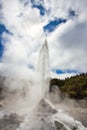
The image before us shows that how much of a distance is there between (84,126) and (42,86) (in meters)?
10.3

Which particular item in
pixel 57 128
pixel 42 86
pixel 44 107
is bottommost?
pixel 57 128

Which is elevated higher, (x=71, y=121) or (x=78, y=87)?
(x=78, y=87)

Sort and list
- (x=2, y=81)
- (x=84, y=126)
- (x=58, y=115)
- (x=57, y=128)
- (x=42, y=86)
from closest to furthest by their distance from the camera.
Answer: (x=57, y=128) → (x=84, y=126) → (x=58, y=115) → (x=42, y=86) → (x=2, y=81)

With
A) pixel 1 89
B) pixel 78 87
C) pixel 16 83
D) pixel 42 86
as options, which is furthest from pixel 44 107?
pixel 16 83

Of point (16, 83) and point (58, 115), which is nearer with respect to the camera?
point (58, 115)

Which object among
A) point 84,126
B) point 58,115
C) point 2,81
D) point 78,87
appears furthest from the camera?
point 2,81

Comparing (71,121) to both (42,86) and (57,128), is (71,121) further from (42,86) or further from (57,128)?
(42,86)

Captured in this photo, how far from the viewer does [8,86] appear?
70.4 m

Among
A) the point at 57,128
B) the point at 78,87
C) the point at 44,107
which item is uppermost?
the point at 78,87

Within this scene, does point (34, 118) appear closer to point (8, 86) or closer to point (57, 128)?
point (57, 128)

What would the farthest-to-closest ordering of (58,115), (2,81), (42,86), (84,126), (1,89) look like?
(2,81)
(1,89)
(42,86)
(58,115)
(84,126)

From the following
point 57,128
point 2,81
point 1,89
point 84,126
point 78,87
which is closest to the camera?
point 57,128

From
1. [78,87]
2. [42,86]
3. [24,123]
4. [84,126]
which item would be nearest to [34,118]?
[24,123]

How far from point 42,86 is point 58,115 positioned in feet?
26.8
